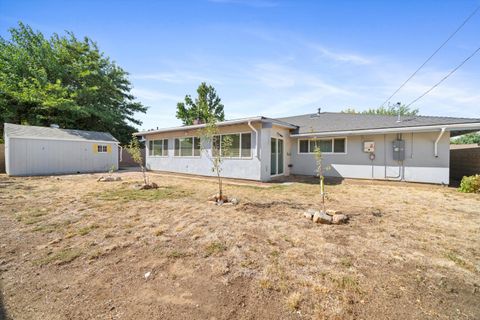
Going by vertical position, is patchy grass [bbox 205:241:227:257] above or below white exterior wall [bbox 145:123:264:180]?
below

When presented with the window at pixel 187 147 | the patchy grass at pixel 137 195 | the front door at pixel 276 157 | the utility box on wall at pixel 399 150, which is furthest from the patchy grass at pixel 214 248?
the utility box on wall at pixel 399 150

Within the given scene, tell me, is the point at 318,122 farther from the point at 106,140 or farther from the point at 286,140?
the point at 106,140

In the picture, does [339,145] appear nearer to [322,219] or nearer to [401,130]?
[401,130]

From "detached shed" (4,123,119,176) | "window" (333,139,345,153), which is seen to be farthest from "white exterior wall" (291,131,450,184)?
"detached shed" (4,123,119,176)

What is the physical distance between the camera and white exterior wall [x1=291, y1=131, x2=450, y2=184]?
8523 millimetres

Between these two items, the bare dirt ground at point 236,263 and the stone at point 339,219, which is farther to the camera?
the stone at point 339,219

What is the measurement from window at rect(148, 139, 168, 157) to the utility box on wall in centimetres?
1275

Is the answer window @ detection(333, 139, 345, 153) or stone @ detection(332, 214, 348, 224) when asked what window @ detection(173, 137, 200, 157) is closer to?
window @ detection(333, 139, 345, 153)

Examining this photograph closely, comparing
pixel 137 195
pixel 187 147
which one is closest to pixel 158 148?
pixel 187 147

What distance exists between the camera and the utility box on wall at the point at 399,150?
9.12 metres

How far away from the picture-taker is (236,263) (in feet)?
9.32

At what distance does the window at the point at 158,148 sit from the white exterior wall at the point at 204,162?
22cm

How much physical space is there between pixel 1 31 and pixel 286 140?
87.7 feet

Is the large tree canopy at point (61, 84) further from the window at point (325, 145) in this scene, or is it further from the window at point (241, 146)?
the window at point (325, 145)
